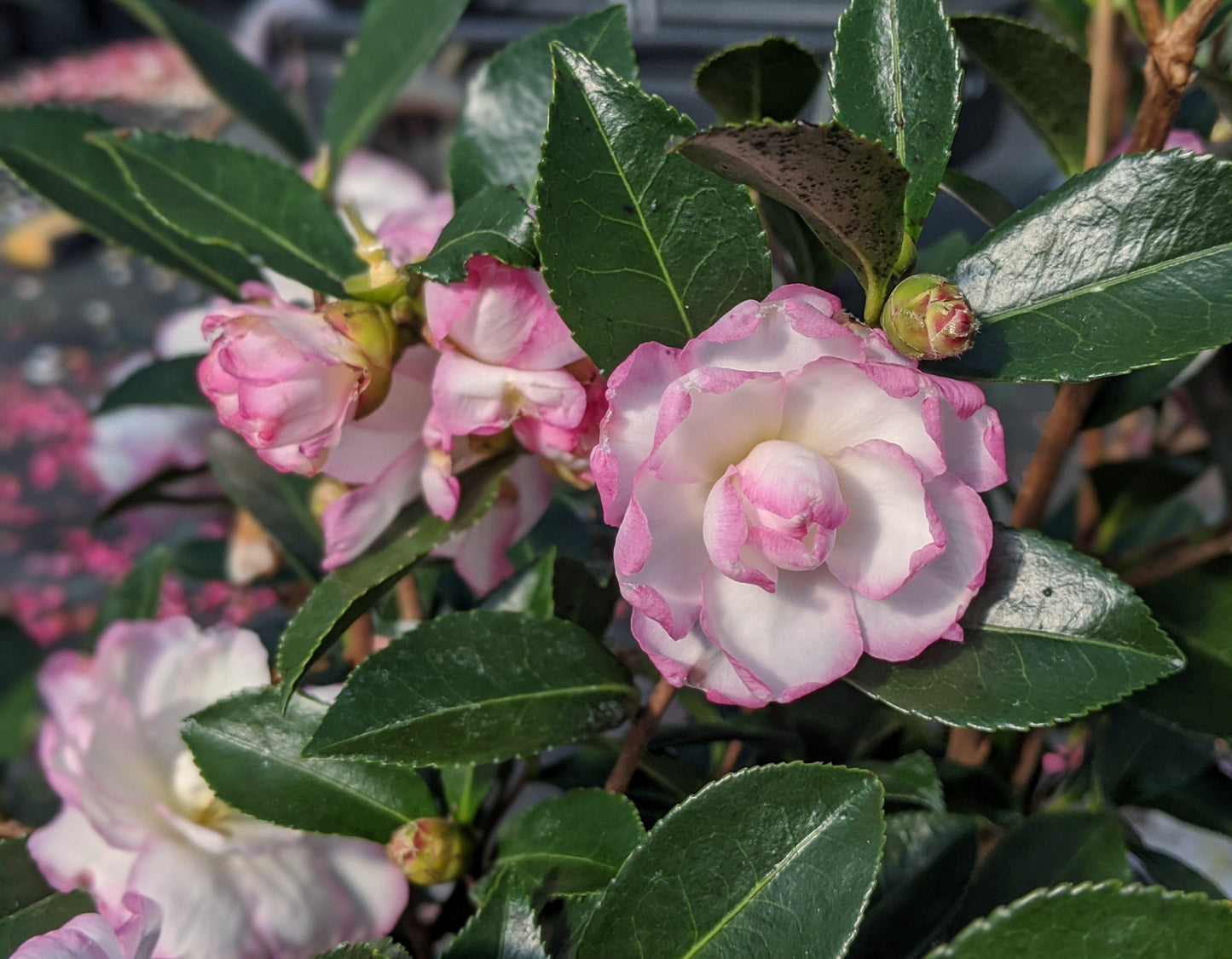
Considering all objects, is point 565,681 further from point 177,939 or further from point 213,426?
point 213,426

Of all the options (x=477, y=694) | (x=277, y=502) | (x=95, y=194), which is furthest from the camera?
(x=277, y=502)

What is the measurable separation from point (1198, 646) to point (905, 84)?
297 millimetres

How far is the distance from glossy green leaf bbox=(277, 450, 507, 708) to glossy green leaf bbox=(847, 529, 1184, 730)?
0.57 feet

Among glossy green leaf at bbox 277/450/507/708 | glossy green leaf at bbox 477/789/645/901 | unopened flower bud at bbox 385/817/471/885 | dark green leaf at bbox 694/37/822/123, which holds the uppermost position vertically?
dark green leaf at bbox 694/37/822/123

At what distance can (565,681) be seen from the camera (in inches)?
16.4

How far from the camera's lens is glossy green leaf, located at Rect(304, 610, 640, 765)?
365 mm

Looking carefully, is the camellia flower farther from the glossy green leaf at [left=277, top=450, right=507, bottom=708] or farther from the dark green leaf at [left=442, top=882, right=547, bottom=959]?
the dark green leaf at [left=442, top=882, right=547, bottom=959]

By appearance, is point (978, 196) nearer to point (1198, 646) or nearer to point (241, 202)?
point (1198, 646)

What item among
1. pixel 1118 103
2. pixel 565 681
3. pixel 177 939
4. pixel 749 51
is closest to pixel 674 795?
pixel 565 681

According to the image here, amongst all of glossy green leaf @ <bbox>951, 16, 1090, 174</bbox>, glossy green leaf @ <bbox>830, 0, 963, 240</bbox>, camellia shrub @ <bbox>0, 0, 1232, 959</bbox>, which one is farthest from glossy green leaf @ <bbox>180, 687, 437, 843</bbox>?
glossy green leaf @ <bbox>951, 16, 1090, 174</bbox>

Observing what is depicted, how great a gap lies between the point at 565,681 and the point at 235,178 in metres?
0.29

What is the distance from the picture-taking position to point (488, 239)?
36 centimetres

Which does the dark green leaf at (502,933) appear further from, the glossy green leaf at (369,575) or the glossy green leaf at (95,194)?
the glossy green leaf at (95,194)

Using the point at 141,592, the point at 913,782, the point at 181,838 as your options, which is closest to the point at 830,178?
the point at 913,782
